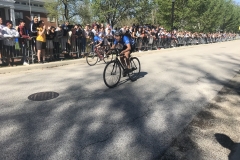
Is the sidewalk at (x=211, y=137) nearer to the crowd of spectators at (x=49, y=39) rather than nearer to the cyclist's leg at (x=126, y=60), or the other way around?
the cyclist's leg at (x=126, y=60)

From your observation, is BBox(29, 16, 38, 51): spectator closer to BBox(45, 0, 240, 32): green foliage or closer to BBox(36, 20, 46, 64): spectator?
BBox(36, 20, 46, 64): spectator

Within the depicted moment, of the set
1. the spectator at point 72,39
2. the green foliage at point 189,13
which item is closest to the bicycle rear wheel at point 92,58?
the spectator at point 72,39

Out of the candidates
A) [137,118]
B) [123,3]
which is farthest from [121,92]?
[123,3]

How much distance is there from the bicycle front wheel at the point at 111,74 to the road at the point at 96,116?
0.74 ft

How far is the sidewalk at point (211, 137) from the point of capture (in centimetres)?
345

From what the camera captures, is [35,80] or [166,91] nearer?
[166,91]

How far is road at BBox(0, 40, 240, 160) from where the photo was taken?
3.54 metres

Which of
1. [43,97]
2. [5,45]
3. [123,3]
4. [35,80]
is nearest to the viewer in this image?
[43,97]

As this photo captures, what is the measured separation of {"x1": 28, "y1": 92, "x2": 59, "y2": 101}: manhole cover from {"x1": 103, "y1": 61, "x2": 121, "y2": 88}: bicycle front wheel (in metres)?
1.57

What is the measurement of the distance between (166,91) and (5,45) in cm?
733

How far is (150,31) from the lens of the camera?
20.4 m

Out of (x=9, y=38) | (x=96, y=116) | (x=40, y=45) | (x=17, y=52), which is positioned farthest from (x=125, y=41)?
(x=17, y=52)

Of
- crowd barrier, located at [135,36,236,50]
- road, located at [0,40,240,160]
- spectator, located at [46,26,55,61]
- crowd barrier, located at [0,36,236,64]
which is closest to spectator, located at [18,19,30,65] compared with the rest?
crowd barrier, located at [0,36,236,64]

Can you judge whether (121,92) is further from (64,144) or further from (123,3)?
(123,3)
